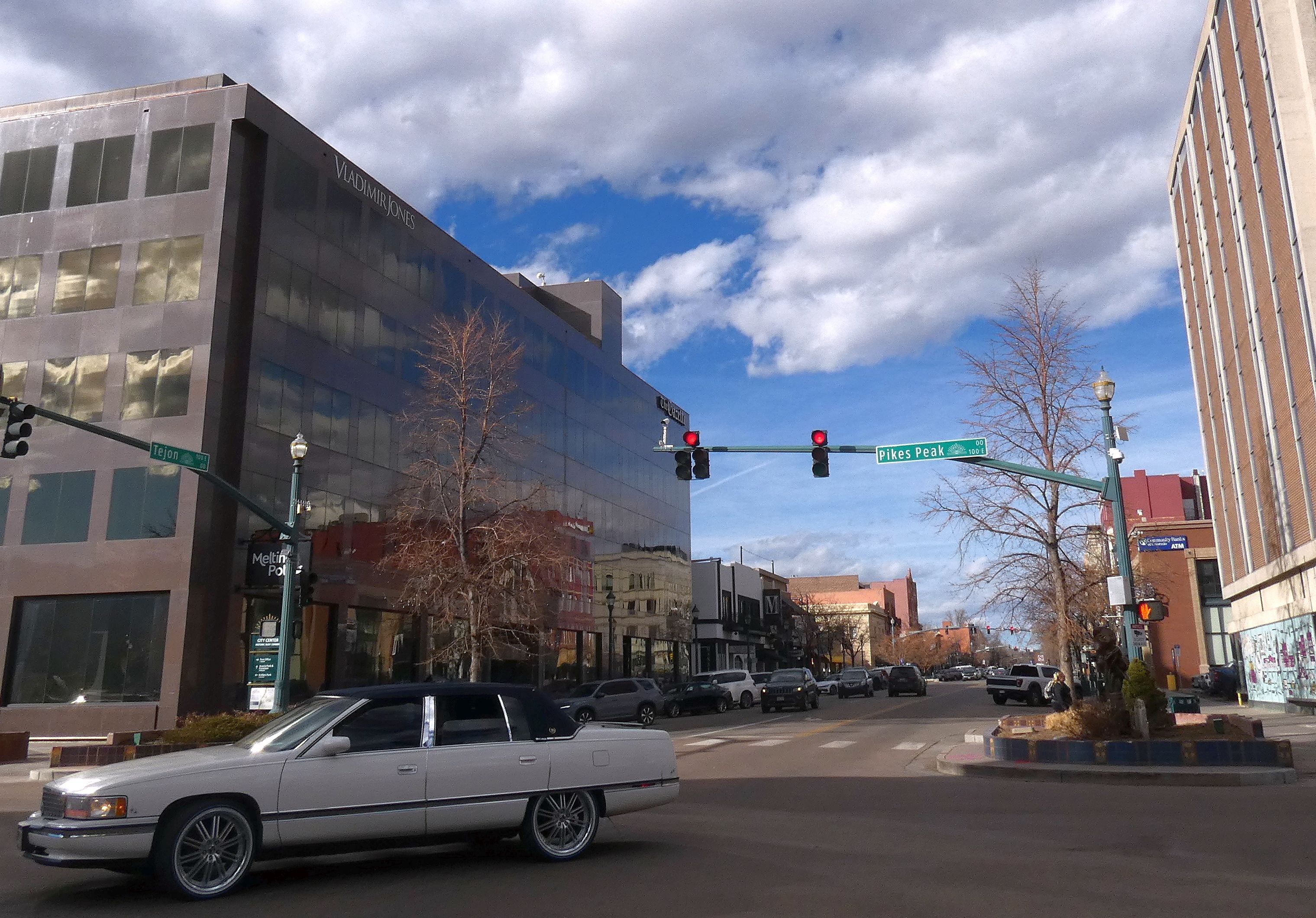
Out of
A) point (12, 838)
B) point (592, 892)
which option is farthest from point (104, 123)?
point (592, 892)

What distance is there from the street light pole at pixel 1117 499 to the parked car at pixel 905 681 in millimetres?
37202

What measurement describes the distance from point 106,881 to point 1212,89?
132ft

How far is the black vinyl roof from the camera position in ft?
28.3

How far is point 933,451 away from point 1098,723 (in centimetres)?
548

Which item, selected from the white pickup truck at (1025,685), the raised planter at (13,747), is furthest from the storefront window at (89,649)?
the white pickup truck at (1025,685)

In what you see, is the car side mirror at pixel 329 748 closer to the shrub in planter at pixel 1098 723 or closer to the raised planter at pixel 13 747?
the shrub in planter at pixel 1098 723

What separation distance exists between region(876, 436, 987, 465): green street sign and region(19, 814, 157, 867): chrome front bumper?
1497cm

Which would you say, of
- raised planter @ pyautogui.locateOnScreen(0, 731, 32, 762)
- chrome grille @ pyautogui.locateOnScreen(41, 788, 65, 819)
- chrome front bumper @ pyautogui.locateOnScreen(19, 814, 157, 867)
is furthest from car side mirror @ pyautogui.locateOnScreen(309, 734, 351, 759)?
raised planter @ pyautogui.locateOnScreen(0, 731, 32, 762)

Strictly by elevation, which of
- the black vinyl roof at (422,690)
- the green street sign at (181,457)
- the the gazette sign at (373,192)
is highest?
the the gazette sign at (373,192)

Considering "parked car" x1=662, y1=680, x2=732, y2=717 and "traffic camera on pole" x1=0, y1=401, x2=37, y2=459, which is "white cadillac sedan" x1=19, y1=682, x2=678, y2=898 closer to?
"traffic camera on pole" x1=0, y1=401, x2=37, y2=459

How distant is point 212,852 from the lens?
24.8ft

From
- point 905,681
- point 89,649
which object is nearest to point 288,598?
point 89,649

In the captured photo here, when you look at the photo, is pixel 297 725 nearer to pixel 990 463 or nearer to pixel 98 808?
pixel 98 808

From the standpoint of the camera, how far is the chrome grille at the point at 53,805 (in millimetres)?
7258
